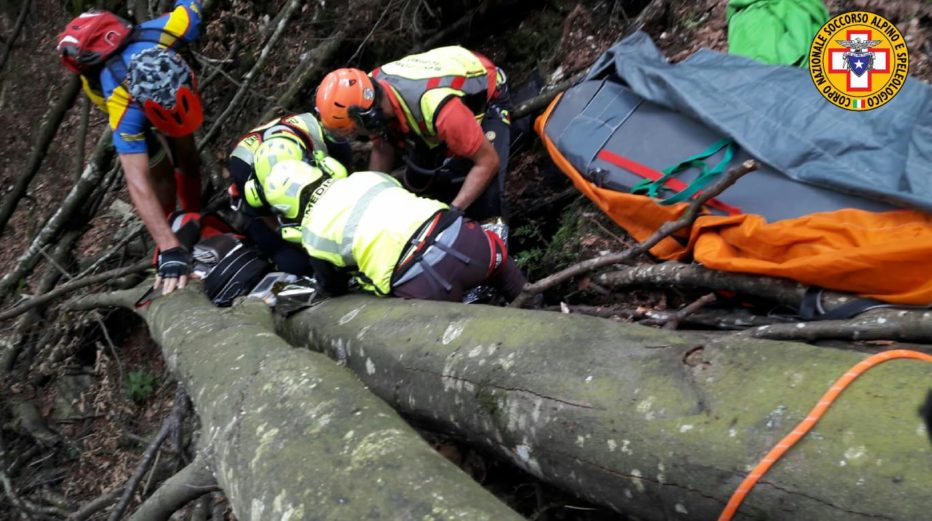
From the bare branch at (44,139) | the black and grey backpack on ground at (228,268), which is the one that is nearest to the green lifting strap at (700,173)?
the black and grey backpack on ground at (228,268)

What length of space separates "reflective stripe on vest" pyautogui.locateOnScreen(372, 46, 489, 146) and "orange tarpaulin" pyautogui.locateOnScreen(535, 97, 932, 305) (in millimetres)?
1424

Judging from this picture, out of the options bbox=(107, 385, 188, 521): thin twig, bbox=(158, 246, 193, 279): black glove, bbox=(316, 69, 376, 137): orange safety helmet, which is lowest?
bbox=(107, 385, 188, 521): thin twig

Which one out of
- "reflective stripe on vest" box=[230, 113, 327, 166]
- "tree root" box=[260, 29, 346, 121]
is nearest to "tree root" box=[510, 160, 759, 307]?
"reflective stripe on vest" box=[230, 113, 327, 166]

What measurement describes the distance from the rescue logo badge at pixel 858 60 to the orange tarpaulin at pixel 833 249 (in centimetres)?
64

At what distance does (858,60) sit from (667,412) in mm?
2324

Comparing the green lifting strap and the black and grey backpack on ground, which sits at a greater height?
the green lifting strap

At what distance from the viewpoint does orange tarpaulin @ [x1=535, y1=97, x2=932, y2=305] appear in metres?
2.06

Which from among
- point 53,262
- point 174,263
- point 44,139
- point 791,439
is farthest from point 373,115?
point 44,139

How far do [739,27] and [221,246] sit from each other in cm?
302

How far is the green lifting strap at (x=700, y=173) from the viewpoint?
111 inches

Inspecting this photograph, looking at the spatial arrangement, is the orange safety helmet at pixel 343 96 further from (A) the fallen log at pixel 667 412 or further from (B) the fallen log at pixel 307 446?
(A) the fallen log at pixel 667 412

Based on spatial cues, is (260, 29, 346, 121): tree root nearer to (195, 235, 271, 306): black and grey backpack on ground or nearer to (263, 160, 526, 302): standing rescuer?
(195, 235, 271, 306): black and grey backpack on ground

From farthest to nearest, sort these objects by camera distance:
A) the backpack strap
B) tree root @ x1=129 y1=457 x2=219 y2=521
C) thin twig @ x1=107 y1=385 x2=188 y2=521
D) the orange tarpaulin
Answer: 1. the backpack strap
2. thin twig @ x1=107 y1=385 x2=188 y2=521
3. tree root @ x1=129 y1=457 x2=219 y2=521
4. the orange tarpaulin

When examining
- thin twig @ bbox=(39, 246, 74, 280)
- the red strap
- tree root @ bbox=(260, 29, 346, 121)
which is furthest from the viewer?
tree root @ bbox=(260, 29, 346, 121)
